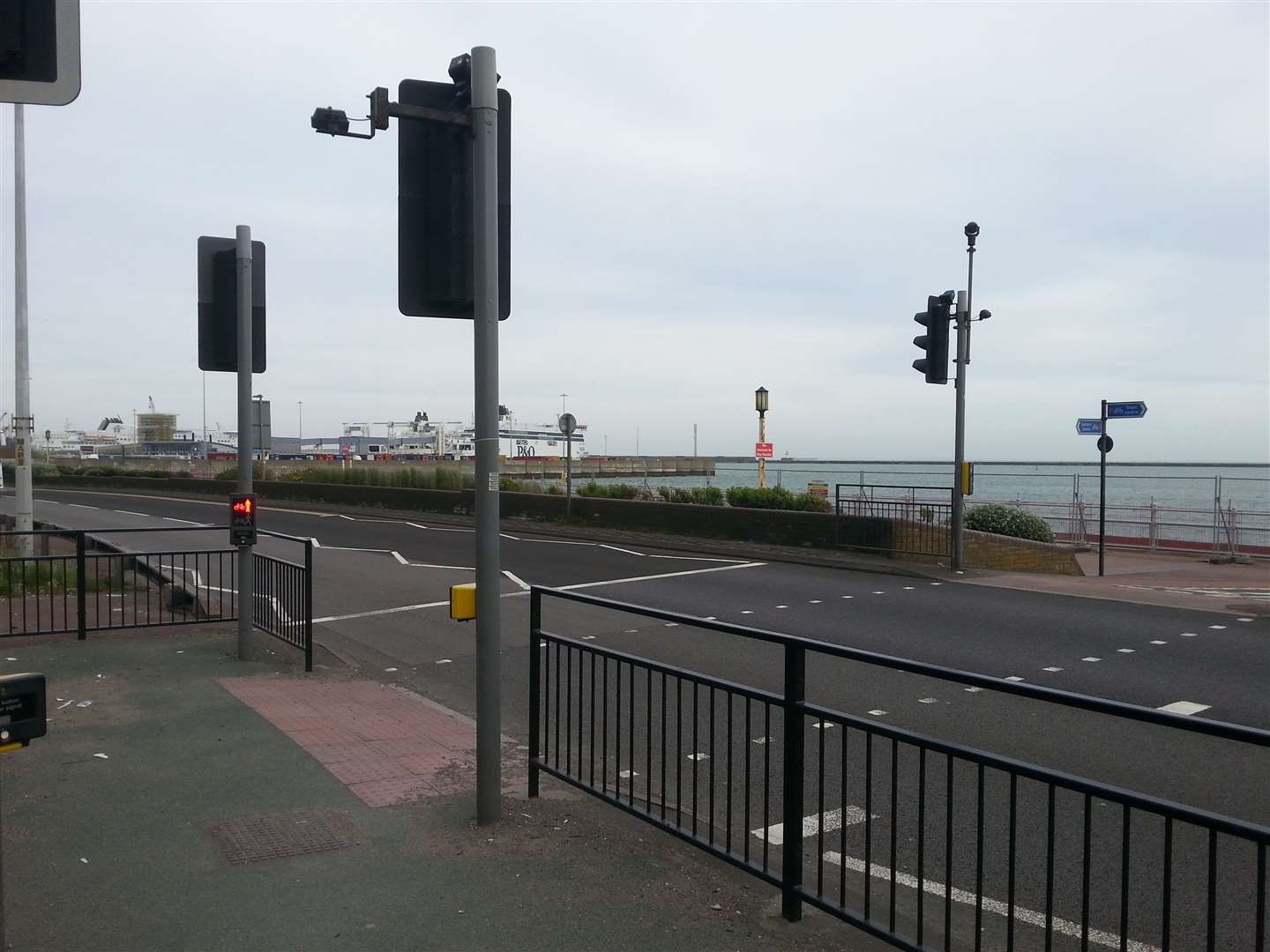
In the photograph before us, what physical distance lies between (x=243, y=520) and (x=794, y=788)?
6653 mm

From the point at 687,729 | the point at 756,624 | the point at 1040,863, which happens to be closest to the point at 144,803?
the point at 687,729

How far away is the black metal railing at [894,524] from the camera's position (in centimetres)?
1888

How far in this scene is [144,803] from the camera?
5520mm

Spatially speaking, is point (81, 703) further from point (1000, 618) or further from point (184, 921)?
point (1000, 618)

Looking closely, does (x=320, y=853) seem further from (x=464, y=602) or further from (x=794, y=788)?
(x=794, y=788)

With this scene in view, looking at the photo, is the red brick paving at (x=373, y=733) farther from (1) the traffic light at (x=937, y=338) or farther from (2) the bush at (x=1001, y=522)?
(2) the bush at (x=1001, y=522)

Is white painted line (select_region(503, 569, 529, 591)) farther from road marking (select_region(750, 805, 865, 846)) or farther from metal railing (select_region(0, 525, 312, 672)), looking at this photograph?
road marking (select_region(750, 805, 865, 846))

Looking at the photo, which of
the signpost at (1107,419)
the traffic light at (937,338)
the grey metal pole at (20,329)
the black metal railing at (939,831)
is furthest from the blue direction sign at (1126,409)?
the grey metal pole at (20,329)

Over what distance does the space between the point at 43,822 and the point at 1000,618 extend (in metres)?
10.8

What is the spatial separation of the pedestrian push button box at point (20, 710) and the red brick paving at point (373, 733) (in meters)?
2.71

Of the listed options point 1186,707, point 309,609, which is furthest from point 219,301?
point 1186,707

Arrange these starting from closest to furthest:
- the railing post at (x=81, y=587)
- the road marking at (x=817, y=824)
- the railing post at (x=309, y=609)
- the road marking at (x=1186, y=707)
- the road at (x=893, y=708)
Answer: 1. the road at (x=893, y=708)
2. the road marking at (x=817, y=824)
3. the road marking at (x=1186, y=707)
4. the railing post at (x=309, y=609)
5. the railing post at (x=81, y=587)

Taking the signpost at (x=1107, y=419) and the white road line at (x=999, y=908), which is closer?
the white road line at (x=999, y=908)

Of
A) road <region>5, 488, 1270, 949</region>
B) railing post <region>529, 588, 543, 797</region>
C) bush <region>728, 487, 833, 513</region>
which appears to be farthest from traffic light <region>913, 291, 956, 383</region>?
railing post <region>529, 588, 543, 797</region>
